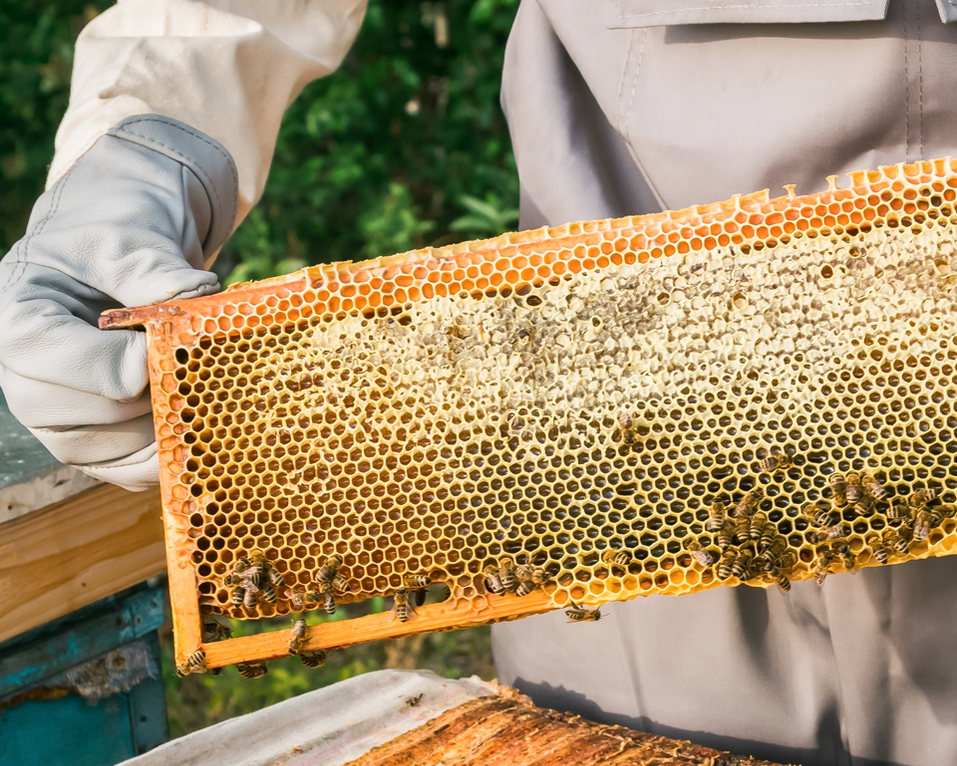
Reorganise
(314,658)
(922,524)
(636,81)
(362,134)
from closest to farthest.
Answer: (922,524), (314,658), (636,81), (362,134)

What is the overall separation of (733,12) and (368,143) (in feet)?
13.4

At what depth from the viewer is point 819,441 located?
4.36 ft

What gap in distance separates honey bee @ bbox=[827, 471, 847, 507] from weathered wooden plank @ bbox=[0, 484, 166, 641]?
1.49 meters

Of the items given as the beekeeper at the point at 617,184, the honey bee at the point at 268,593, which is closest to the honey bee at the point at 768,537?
the beekeeper at the point at 617,184

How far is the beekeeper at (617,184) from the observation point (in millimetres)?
1485

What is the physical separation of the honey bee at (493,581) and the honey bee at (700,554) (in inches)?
12.2

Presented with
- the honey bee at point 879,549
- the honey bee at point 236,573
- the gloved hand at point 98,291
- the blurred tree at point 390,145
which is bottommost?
the honey bee at point 879,549

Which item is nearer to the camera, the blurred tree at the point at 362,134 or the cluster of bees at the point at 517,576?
the cluster of bees at the point at 517,576

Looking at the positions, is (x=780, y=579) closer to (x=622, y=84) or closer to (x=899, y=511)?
(x=899, y=511)

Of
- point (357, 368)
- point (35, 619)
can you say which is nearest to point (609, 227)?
point (357, 368)

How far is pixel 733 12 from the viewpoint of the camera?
5.15ft

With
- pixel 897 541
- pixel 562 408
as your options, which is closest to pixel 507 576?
pixel 562 408

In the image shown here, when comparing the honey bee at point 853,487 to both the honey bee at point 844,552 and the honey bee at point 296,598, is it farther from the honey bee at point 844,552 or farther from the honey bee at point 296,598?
the honey bee at point 296,598

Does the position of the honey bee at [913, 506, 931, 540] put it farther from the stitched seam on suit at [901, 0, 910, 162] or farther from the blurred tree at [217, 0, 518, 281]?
the blurred tree at [217, 0, 518, 281]
